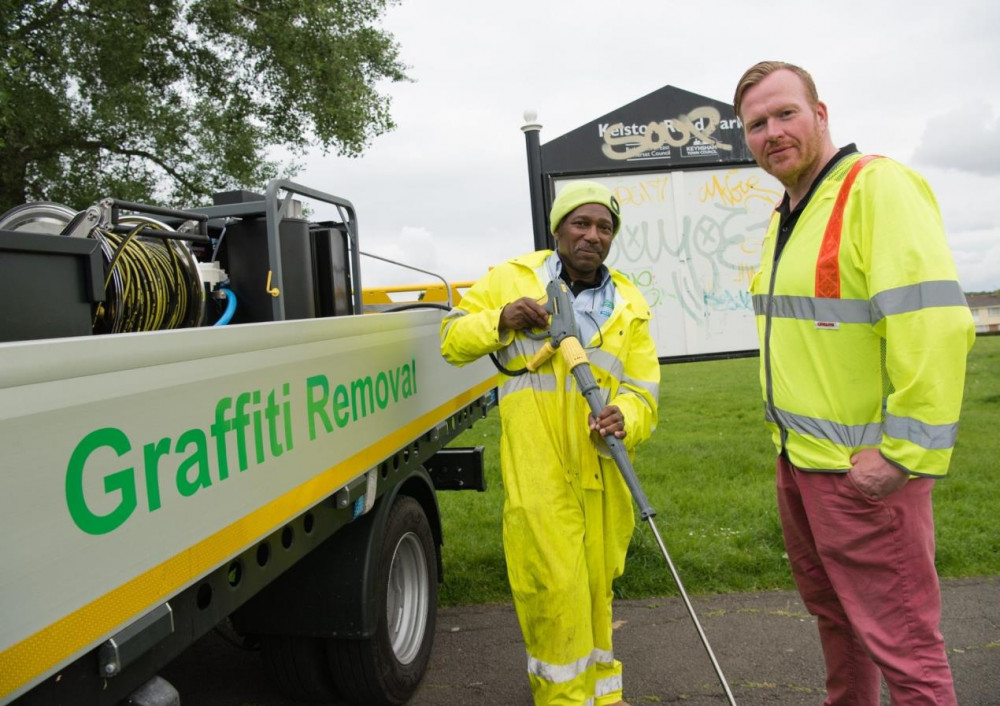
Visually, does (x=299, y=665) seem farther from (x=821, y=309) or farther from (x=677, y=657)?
(x=821, y=309)

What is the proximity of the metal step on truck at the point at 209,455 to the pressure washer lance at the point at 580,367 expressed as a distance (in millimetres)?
Result: 609

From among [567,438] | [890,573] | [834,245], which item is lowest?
[890,573]

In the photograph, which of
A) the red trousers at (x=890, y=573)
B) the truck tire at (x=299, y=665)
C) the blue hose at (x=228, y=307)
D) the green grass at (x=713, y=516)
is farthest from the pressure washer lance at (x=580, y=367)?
the green grass at (x=713, y=516)

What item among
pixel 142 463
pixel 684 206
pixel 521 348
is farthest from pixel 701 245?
pixel 142 463

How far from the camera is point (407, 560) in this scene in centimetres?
359

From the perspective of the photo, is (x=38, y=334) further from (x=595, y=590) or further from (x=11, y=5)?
(x=11, y=5)

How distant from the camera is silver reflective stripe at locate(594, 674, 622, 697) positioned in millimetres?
3158

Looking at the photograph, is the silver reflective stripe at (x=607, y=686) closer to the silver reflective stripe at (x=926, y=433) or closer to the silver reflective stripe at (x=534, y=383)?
the silver reflective stripe at (x=534, y=383)

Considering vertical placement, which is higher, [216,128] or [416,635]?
[216,128]

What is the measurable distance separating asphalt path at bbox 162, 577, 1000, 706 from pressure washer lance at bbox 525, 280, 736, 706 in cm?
80

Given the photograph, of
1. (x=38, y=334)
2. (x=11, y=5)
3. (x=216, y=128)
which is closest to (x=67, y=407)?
(x=38, y=334)

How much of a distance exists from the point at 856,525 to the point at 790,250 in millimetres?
831

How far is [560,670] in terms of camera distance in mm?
2961

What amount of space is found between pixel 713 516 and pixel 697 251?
189 cm
